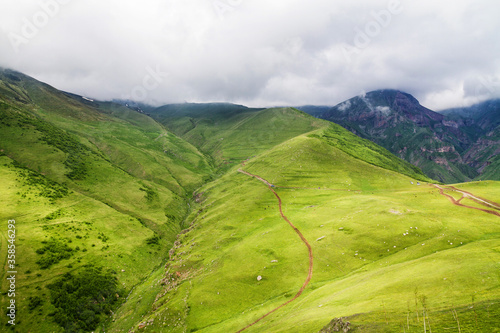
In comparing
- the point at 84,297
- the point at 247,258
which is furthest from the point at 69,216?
the point at 247,258

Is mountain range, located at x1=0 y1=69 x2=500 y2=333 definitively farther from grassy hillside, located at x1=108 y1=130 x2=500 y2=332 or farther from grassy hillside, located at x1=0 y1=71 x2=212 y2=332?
grassy hillside, located at x1=0 y1=71 x2=212 y2=332

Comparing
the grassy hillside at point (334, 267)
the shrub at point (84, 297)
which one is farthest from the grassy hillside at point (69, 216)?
the grassy hillside at point (334, 267)

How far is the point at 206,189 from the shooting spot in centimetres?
18100

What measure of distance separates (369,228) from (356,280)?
2611 centimetres

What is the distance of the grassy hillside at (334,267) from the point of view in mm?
26141

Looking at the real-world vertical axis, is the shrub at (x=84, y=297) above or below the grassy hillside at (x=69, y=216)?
below

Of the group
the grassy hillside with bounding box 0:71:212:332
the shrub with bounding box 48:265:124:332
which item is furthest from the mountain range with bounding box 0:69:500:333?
the grassy hillside with bounding box 0:71:212:332

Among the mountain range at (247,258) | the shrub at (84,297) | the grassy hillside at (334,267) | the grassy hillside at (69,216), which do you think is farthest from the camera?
the grassy hillside at (69,216)

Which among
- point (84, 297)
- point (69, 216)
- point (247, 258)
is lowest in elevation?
point (84, 297)

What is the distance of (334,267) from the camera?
57656 mm

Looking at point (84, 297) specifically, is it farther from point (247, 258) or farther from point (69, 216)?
point (247, 258)

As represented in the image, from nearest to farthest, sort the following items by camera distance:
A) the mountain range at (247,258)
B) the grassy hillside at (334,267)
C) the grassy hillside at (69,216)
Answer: the grassy hillside at (334,267) → the mountain range at (247,258) → the grassy hillside at (69,216)

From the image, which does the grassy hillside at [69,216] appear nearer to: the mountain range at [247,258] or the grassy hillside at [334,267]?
the mountain range at [247,258]

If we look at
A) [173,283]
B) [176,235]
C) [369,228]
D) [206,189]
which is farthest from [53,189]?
[369,228]
